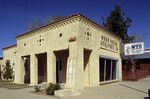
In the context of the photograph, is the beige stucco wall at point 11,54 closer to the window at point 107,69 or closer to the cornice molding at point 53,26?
the cornice molding at point 53,26

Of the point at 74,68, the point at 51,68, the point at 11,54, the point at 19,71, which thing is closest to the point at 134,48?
the point at 51,68

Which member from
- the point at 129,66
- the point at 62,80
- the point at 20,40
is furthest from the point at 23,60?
the point at 129,66

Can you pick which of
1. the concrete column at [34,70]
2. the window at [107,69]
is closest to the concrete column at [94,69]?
the window at [107,69]

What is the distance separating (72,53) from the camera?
16.3m

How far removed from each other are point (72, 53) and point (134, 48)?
11977 millimetres

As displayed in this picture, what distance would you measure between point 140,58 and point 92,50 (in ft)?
55.8

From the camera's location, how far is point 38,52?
2050cm

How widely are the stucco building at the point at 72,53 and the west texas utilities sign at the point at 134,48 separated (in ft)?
6.28

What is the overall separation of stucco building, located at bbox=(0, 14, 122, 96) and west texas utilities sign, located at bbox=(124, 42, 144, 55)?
6.28 feet

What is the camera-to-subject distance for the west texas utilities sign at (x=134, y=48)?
2541cm

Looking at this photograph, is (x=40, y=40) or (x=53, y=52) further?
(x=40, y=40)

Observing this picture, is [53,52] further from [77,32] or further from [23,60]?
[23,60]

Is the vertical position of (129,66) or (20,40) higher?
(20,40)

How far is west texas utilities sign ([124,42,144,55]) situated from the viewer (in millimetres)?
25406
